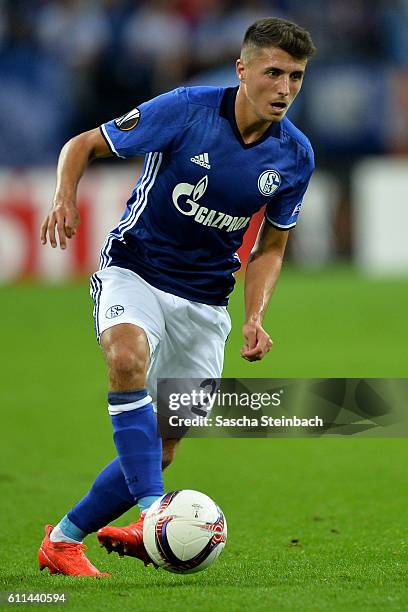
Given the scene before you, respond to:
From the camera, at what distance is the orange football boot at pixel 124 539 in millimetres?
4320

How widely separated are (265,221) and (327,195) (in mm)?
13184

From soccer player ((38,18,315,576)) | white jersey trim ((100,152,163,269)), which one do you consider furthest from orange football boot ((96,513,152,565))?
white jersey trim ((100,152,163,269))

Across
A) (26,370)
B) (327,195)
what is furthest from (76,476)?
(327,195)

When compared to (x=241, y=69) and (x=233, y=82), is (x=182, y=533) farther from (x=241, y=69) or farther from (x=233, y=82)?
(x=233, y=82)

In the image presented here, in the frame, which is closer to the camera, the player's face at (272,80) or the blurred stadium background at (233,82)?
the player's face at (272,80)

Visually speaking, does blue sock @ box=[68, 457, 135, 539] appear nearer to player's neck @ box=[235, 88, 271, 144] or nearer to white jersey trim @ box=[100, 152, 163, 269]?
white jersey trim @ box=[100, 152, 163, 269]

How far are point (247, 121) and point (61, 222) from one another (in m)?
0.94

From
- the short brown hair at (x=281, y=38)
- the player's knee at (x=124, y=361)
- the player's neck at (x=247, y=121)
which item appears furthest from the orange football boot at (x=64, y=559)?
the short brown hair at (x=281, y=38)

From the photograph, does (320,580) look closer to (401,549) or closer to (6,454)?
(401,549)

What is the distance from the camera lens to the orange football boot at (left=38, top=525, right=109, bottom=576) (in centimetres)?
487

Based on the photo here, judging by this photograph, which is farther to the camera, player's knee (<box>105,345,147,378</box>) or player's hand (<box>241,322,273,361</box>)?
player's hand (<box>241,322,273,361</box>)

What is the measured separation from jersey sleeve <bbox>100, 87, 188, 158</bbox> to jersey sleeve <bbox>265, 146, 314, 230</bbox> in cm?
56

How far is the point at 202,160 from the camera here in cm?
496

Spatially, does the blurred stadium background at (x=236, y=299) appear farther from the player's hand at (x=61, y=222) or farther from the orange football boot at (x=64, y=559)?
the player's hand at (x=61, y=222)
